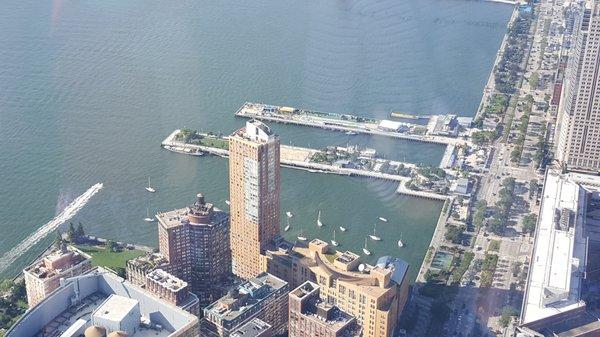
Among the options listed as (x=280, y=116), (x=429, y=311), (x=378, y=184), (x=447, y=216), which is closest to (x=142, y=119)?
(x=280, y=116)

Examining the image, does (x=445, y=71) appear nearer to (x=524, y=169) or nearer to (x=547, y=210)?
(x=524, y=169)

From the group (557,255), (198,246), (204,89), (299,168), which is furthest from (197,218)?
(204,89)

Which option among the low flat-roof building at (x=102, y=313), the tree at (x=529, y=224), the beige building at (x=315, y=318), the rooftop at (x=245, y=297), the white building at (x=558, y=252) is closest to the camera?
the low flat-roof building at (x=102, y=313)

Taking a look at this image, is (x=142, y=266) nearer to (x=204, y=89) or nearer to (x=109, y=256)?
(x=109, y=256)

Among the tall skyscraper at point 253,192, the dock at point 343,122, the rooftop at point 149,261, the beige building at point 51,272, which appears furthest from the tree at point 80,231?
the dock at point 343,122

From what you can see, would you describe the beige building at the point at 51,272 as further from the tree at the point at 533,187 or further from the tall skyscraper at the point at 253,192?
the tree at the point at 533,187

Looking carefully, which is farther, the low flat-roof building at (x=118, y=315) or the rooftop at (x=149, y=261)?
the rooftop at (x=149, y=261)
